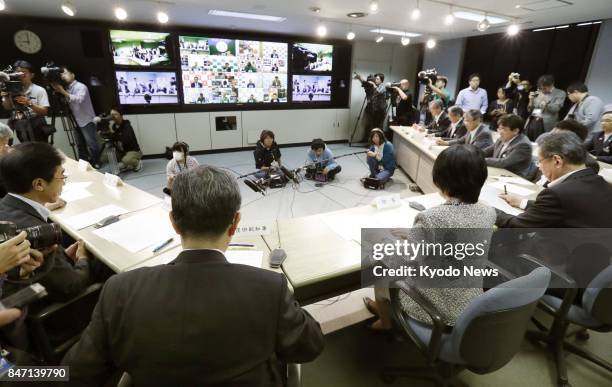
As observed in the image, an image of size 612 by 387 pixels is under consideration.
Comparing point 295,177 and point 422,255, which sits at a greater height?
point 422,255

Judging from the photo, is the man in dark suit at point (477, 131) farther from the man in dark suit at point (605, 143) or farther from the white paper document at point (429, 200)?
the white paper document at point (429, 200)

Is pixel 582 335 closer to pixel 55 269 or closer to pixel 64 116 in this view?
pixel 55 269

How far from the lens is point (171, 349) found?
74 cm

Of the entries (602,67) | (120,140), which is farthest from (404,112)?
(120,140)

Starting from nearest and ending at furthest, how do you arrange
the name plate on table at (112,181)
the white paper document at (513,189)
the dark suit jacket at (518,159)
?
the white paper document at (513,189) < the name plate on table at (112,181) < the dark suit jacket at (518,159)

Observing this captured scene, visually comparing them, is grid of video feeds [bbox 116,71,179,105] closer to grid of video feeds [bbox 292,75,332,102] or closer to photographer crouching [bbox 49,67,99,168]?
photographer crouching [bbox 49,67,99,168]

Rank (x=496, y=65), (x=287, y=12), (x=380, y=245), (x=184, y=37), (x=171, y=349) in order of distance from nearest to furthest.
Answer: (x=171, y=349)
(x=380, y=245)
(x=287, y=12)
(x=184, y=37)
(x=496, y=65)


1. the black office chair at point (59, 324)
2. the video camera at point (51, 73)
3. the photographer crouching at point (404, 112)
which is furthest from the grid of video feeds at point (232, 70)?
the black office chair at point (59, 324)

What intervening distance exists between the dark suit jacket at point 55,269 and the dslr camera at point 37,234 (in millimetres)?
206

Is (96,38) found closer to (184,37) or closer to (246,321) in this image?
(184,37)

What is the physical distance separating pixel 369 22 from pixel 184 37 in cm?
325

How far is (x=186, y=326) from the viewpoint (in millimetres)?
740

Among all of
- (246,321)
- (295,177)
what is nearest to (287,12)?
(295,177)

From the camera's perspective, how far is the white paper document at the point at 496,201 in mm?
2172
